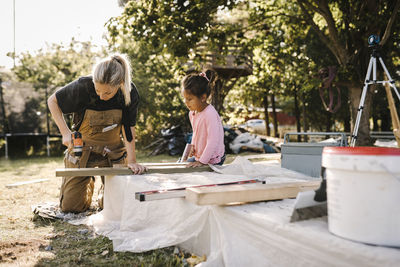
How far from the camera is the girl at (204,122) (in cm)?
354

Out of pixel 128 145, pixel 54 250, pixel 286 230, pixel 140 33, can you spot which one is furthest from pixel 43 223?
pixel 140 33

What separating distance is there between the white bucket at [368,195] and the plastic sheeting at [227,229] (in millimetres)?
53

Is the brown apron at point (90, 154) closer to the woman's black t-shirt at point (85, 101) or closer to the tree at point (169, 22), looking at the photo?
the woman's black t-shirt at point (85, 101)

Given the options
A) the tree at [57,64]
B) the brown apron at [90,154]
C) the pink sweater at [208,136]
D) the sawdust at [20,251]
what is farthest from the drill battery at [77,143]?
the tree at [57,64]

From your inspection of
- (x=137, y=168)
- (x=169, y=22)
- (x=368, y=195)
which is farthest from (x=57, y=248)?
(x=169, y=22)

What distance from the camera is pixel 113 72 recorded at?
3.12 metres

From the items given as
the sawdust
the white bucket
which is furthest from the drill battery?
the white bucket

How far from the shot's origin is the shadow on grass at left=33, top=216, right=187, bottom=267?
2.16 metres

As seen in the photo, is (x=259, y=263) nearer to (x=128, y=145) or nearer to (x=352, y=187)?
(x=352, y=187)

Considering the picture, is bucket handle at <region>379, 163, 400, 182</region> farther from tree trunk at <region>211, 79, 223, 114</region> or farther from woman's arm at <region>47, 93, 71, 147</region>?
tree trunk at <region>211, 79, 223, 114</region>

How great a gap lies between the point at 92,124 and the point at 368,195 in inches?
115

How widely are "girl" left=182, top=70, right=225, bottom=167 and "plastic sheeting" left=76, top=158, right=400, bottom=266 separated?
1.27 ft

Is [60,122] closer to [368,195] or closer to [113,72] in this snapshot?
[113,72]

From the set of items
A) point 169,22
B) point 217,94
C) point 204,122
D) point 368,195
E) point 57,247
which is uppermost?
point 169,22
